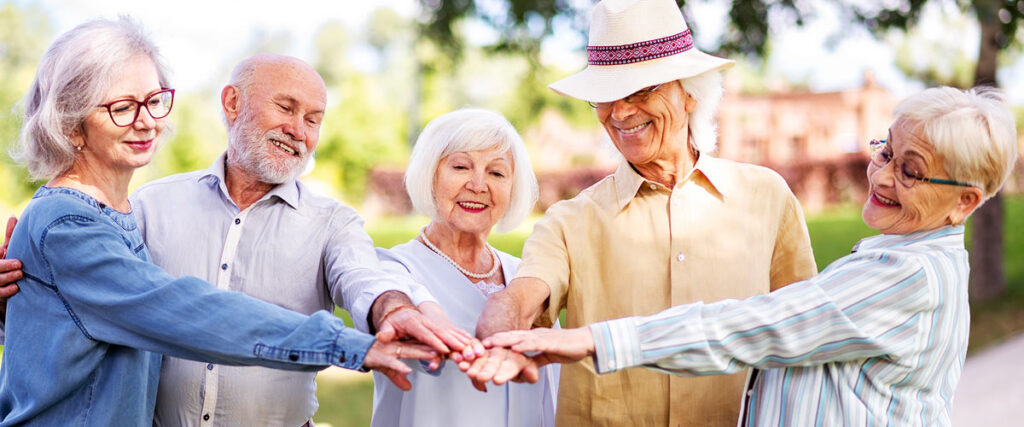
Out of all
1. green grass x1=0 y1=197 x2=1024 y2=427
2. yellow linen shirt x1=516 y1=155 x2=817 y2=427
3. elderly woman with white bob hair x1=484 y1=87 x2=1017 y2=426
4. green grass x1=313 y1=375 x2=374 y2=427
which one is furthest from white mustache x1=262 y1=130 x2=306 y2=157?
green grass x1=313 y1=375 x2=374 y2=427

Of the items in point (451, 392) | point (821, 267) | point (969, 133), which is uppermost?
point (821, 267)

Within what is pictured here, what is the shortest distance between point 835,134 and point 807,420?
125 feet

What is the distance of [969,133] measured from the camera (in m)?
2.12

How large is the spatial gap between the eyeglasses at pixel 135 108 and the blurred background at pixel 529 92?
0.13 meters

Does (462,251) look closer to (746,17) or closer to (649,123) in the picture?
(649,123)

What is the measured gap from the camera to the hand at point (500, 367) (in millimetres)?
2338

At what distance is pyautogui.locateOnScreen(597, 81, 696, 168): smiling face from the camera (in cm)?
274

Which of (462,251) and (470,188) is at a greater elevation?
(470,188)

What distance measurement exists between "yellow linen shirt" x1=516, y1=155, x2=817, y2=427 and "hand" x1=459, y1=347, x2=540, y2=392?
350mm

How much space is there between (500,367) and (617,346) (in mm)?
364

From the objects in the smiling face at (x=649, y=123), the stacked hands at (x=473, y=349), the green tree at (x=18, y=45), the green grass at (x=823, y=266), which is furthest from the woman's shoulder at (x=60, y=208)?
the green tree at (x=18, y=45)

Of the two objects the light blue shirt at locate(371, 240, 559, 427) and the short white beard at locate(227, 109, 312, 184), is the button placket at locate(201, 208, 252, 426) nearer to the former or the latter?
the short white beard at locate(227, 109, 312, 184)

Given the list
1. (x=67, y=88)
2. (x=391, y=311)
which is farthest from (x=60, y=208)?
(x=391, y=311)

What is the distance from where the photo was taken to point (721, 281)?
2691mm
